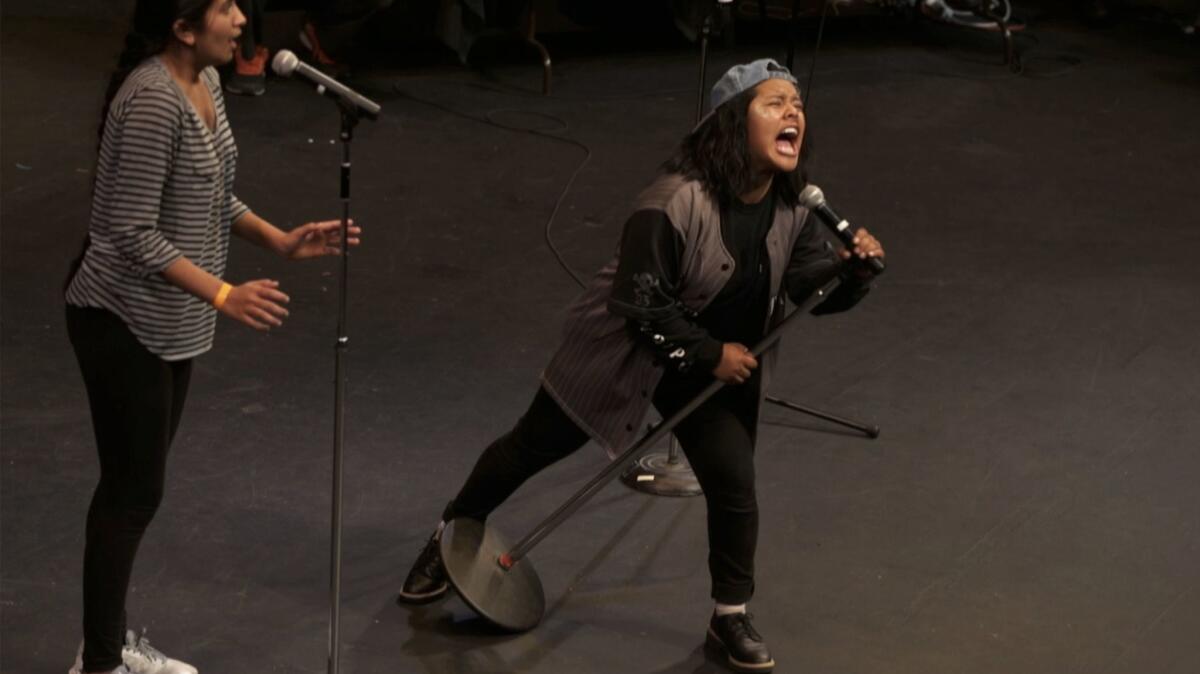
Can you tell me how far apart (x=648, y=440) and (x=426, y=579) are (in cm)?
65

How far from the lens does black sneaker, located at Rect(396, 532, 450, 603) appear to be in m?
3.74

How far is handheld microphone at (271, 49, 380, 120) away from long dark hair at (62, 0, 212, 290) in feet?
0.54

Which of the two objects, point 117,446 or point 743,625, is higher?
point 117,446

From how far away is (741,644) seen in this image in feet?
11.6

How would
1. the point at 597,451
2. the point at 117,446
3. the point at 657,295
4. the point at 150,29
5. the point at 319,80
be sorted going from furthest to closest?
1. the point at 597,451
2. the point at 657,295
3. the point at 117,446
4. the point at 150,29
5. the point at 319,80

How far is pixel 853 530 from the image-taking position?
164 inches

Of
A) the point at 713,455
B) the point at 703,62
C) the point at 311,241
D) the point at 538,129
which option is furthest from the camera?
the point at 538,129

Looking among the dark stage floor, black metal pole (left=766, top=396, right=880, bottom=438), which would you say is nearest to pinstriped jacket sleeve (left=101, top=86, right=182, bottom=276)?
the dark stage floor

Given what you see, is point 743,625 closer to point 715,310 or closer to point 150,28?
point 715,310

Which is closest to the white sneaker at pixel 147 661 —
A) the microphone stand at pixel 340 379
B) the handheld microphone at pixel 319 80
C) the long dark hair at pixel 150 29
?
the microphone stand at pixel 340 379

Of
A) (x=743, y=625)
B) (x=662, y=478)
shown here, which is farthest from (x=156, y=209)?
(x=662, y=478)

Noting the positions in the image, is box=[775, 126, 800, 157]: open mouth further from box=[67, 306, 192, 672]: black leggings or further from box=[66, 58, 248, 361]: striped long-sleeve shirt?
box=[67, 306, 192, 672]: black leggings

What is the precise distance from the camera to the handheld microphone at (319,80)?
272cm

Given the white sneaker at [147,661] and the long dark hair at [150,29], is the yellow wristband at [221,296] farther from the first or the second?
the white sneaker at [147,661]
